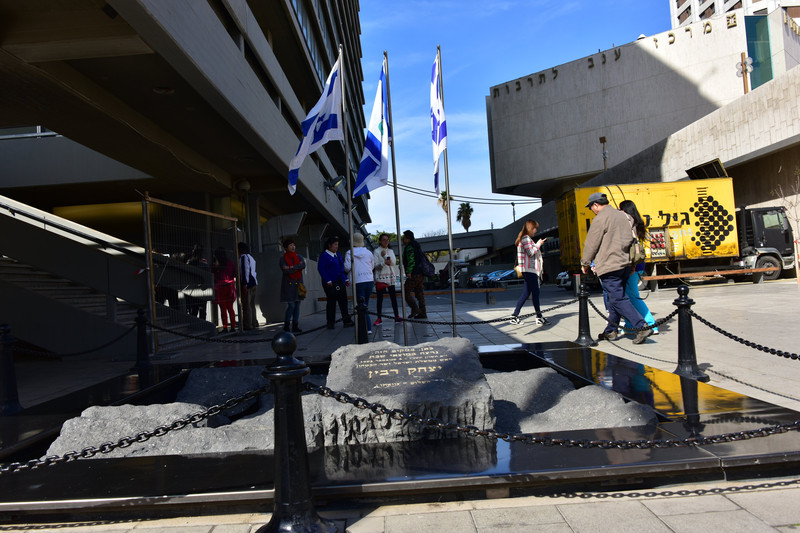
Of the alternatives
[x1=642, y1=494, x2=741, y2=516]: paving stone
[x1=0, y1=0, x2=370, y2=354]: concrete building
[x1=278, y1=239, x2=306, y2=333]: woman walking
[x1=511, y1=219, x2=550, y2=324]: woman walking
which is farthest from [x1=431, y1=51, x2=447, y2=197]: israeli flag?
[x1=642, y1=494, x2=741, y2=516]: paving stone

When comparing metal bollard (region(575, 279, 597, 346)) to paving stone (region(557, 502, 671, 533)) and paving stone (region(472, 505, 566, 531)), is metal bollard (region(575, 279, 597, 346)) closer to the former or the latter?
paving stone (region(557, 502, 671, 533))

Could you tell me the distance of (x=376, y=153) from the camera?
8023 mm

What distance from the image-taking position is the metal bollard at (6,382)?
5.08m

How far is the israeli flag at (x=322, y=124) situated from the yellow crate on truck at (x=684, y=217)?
478 inches

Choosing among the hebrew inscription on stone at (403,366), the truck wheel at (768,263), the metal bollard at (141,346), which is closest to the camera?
the hebrew inscription on stone at (403,366)

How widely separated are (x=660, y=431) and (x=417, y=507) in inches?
69.2

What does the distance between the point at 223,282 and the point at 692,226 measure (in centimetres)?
1556

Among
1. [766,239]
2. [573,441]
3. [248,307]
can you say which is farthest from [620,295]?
[766,239]

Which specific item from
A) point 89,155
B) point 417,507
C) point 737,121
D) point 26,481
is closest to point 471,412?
point 417,507

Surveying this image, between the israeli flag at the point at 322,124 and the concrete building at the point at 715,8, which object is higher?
the concrete building at the point at 715,8

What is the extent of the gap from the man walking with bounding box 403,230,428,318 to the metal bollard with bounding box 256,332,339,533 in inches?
316

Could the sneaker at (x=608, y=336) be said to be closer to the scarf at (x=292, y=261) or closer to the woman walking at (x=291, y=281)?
the woman walking at (x=291, y=281)

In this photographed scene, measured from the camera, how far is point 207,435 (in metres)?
3.98

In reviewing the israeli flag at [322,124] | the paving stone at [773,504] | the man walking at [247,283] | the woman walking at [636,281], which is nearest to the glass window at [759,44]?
the woman walking at [636,281]
